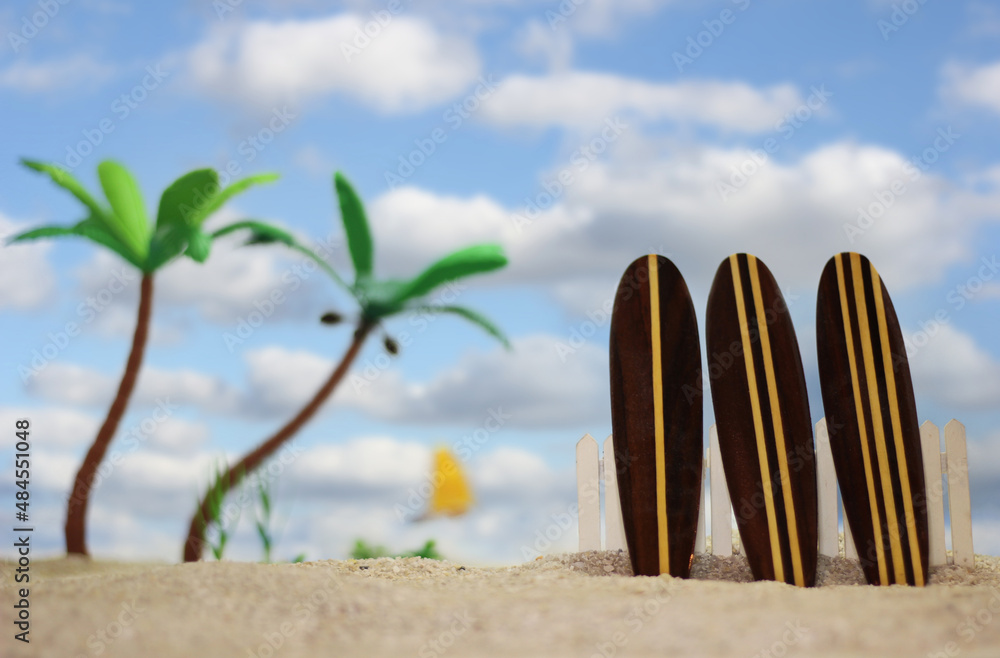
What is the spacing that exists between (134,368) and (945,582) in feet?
18.8

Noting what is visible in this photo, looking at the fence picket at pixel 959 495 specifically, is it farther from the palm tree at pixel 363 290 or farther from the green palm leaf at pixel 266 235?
the green palm leaf at pixel 266 235

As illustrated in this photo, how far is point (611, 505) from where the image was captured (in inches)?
189

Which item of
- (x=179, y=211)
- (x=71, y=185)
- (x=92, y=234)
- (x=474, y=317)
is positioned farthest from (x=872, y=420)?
(x=71, y=185)

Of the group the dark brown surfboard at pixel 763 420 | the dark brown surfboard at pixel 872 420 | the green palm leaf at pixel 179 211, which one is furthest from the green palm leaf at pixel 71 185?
the dark brown surfboard at pixel 872 420

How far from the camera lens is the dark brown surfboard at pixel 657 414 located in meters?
4.59

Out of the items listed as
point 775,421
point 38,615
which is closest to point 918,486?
point 775,421

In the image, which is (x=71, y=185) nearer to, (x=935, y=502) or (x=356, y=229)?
(x=356, y=229)

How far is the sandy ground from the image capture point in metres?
2.64

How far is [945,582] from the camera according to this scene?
15.6 feet

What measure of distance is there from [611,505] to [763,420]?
1.03 metres

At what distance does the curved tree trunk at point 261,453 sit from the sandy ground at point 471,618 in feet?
6.94

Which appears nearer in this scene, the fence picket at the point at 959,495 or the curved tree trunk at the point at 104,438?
the fence picket at the point at 959,495

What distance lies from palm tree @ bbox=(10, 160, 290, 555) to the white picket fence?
319 centimetres

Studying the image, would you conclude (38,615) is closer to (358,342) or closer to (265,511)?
(265,511)
